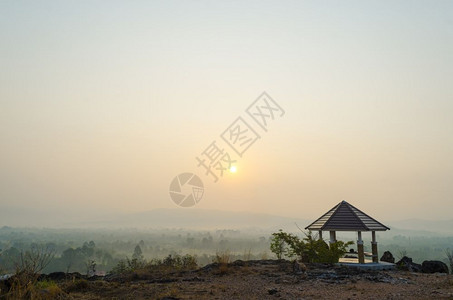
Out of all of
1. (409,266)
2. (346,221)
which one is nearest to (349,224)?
(346,221)

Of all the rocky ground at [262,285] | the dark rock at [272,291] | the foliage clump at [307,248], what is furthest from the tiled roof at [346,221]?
the dark rock at [272,291]

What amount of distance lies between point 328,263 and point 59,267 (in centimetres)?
9136

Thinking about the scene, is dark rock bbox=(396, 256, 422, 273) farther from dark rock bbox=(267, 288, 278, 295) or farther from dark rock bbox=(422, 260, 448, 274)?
dark rock bbox=(267, 288, 278, 295)

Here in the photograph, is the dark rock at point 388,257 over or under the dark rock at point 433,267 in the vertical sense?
over

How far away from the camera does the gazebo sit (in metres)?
19.4

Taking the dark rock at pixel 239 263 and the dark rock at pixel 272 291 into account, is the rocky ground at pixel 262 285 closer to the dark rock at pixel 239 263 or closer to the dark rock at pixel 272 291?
the dark rock at pixel 272 291

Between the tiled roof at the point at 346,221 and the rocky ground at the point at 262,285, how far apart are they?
3.57 metres

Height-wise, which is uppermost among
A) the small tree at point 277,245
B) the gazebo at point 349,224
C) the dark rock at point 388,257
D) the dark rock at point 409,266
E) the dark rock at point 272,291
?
the gazebo at point 349,224

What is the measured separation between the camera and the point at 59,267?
308 feet

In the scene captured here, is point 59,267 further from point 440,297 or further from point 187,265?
point 440,297

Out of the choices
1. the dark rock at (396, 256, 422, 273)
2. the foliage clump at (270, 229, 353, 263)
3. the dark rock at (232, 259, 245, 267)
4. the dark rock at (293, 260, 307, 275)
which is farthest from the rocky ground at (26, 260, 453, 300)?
the dark rock at (396, 256, 422, 273)

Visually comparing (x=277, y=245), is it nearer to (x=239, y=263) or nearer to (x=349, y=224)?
(x=239, y=263)

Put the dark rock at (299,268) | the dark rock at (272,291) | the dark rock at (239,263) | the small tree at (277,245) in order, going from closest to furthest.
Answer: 1. the dark rock at (272,291)
2. the dark rock at (299,268)
3. the dark rock at (239,263)
4. the small tree at (277,245)

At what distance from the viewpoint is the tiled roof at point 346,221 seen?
773 inches
